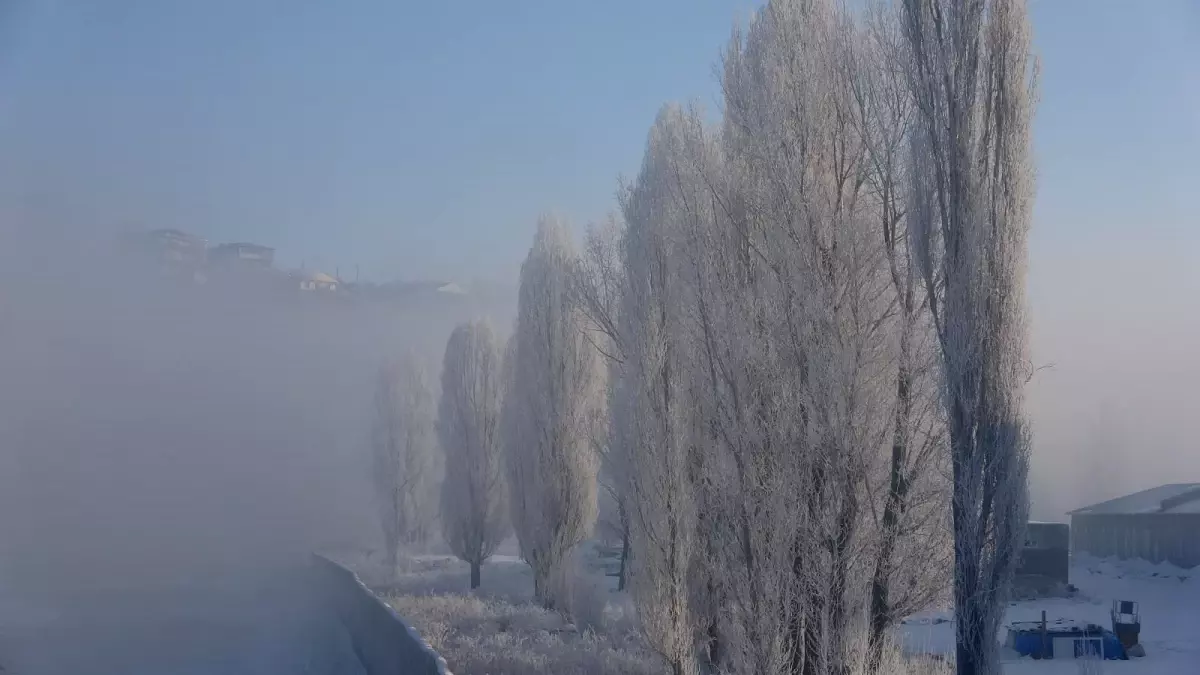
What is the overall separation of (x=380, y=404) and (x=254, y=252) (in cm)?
3452

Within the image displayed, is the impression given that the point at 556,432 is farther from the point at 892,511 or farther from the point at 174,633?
the point at 892,511

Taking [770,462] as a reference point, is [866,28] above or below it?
above

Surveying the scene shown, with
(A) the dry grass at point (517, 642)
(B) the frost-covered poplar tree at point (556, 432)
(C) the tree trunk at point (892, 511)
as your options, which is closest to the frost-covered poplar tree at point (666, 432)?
(C) the tree trunk at point (892, 511)

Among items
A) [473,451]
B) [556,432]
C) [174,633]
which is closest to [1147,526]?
[556,432]

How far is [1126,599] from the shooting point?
2580 cm

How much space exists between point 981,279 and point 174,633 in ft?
73.3

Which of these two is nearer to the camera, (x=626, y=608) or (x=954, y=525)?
(x=954, y=525)

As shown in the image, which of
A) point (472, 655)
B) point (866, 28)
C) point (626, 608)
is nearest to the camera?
point (866, 28)

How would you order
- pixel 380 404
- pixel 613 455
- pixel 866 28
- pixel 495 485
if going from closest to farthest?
1. pixel 866 28
2. pixel 613 455
3. pixel 495 485
4. pixel 380 404

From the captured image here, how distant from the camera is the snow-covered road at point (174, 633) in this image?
19594 mm

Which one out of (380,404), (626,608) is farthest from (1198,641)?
(380,404)

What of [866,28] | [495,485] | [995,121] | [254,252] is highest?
[254,252]

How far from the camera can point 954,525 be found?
26.0 feet

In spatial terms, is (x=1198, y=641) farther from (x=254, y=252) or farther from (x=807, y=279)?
(x=254, y=252)
